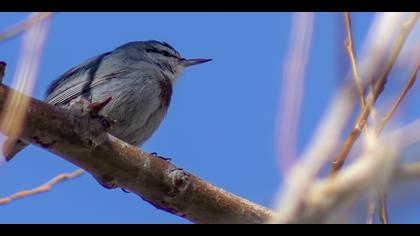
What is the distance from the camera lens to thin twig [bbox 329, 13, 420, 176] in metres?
1.08

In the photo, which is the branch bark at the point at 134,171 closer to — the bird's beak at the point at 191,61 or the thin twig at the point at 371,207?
the thin twig at the point at 371,207

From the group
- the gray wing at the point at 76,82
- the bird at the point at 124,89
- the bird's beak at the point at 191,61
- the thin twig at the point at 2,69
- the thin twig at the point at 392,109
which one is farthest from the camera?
the bird's beak at the point at 191,61

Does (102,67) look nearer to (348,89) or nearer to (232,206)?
(232,206)

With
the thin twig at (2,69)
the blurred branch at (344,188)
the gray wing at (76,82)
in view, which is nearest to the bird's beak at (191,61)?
the gray wing at (76,82)

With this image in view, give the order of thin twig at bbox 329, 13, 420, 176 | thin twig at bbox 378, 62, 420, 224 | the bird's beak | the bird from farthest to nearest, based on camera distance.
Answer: the bird's beak → the bird → thin twig at bbox 378, 62, 420, 224 → thin twig at bbox 329, 13, 420, 176

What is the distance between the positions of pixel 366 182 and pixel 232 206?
7.59 feet

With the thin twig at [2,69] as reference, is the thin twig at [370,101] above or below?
below

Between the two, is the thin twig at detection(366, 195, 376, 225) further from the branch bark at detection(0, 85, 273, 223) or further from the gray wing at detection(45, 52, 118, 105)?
the gray wing at detection(45, 52, 118, 105)

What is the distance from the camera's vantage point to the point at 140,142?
540 centimetres

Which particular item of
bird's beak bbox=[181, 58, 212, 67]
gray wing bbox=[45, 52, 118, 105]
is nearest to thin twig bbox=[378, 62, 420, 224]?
gray wing bbox=[45, 52, 118, 105]

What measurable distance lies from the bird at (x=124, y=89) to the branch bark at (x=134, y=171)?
81.0 inches

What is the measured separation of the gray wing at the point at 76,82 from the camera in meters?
5.45

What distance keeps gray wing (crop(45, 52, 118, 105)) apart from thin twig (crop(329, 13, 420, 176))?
174 inches
